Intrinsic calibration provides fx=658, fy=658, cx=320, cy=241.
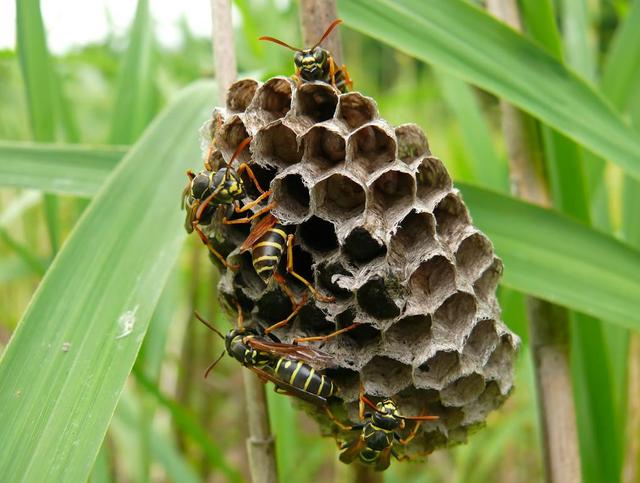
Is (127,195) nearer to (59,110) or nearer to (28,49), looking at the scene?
(28,49)

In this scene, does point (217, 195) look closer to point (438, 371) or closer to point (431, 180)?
point (431, 180)

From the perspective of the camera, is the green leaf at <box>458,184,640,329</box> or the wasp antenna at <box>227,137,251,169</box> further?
the green leaf at <box>458,184,640,329</box>

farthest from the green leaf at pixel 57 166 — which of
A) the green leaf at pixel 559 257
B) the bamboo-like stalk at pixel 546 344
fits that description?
the bamboo-like stalk at pixel 546 344

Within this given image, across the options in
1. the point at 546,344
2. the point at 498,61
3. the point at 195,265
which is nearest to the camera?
the point at 498,61

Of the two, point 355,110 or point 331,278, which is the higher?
point 355,110

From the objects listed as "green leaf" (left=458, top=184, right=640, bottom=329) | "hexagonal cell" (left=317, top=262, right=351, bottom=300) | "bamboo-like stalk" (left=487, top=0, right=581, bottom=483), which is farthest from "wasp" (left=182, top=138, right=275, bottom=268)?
"bamboo-like stalk" (left=487, top=0, right=581, bottom=483)

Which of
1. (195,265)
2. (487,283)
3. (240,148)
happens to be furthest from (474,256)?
(195,265)

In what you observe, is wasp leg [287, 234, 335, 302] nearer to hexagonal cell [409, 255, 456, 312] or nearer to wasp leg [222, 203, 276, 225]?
wasp leg [222, 203, 276, 225]
